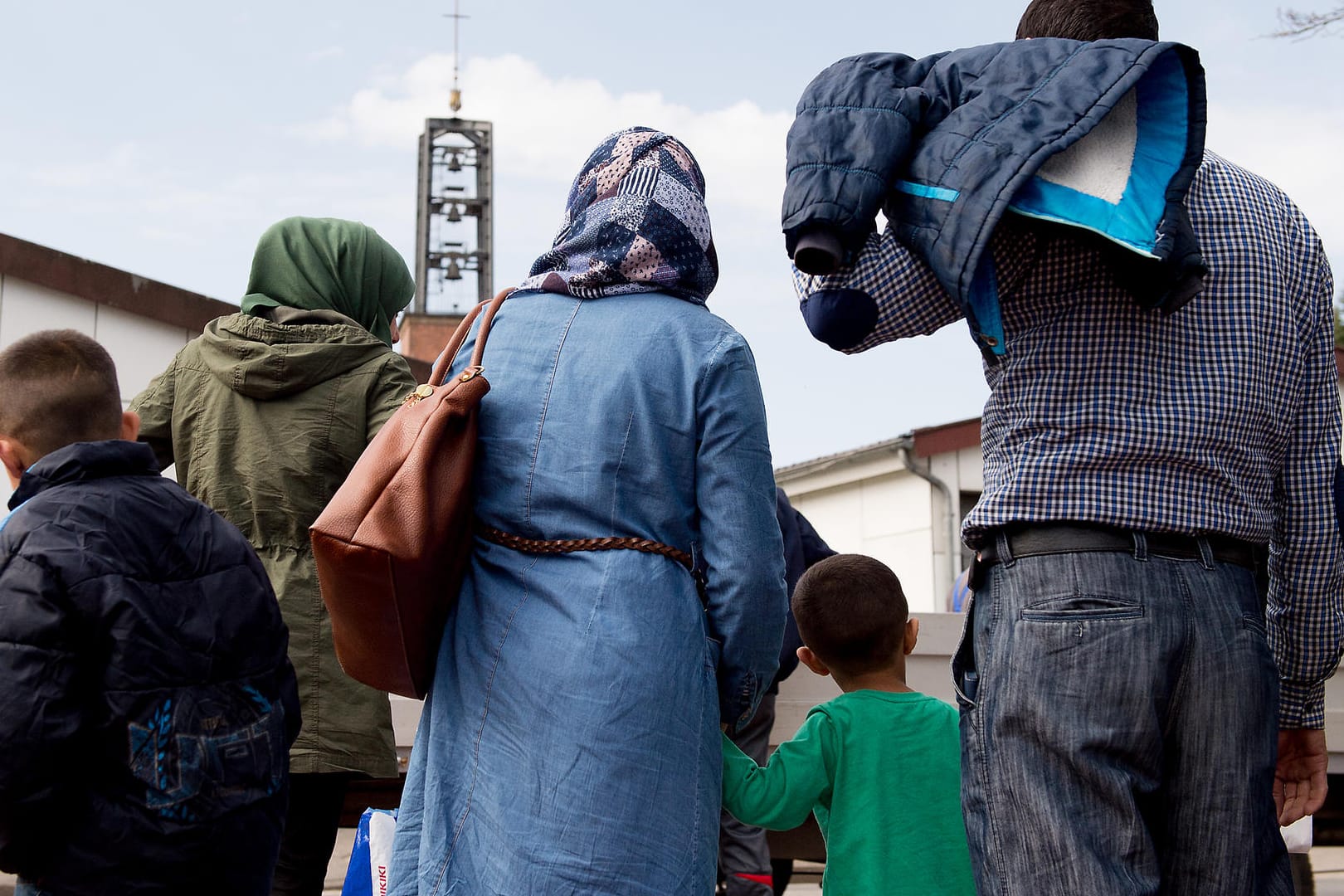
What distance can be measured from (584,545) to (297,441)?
4.21ft

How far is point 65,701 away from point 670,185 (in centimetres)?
132

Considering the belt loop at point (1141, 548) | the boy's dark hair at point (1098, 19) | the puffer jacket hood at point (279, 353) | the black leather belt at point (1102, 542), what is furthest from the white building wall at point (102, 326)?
the belt loop at point (1141, 548)

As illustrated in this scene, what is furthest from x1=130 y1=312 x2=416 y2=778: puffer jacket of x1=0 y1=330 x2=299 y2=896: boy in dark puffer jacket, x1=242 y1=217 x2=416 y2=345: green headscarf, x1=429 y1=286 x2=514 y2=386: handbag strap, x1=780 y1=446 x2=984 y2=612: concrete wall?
x1=780 y1=446 x2=984 y2=612: concrete wall

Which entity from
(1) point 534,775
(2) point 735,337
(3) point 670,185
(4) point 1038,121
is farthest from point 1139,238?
(1) point 534,775

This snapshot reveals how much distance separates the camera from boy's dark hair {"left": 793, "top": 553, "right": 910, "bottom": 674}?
9.26 ft

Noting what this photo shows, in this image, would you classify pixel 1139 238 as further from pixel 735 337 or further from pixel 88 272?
pixel 88 272

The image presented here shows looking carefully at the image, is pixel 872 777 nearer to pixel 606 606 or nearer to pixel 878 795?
pixel 878 795

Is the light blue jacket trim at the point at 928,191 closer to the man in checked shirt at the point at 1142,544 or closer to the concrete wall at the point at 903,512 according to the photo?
the man in checked shirt at the point at 1142,544

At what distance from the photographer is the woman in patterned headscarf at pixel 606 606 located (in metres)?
2.12

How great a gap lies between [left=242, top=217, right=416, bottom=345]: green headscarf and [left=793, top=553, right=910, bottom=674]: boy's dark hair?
1334 millimetres

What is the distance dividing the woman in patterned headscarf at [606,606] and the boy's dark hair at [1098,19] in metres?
0.69

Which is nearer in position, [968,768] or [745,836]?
[968,768]

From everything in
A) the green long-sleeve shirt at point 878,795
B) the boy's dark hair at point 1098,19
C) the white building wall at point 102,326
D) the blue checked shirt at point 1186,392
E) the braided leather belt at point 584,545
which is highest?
the white building wall at point 102,326

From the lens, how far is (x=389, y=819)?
2994 mm
